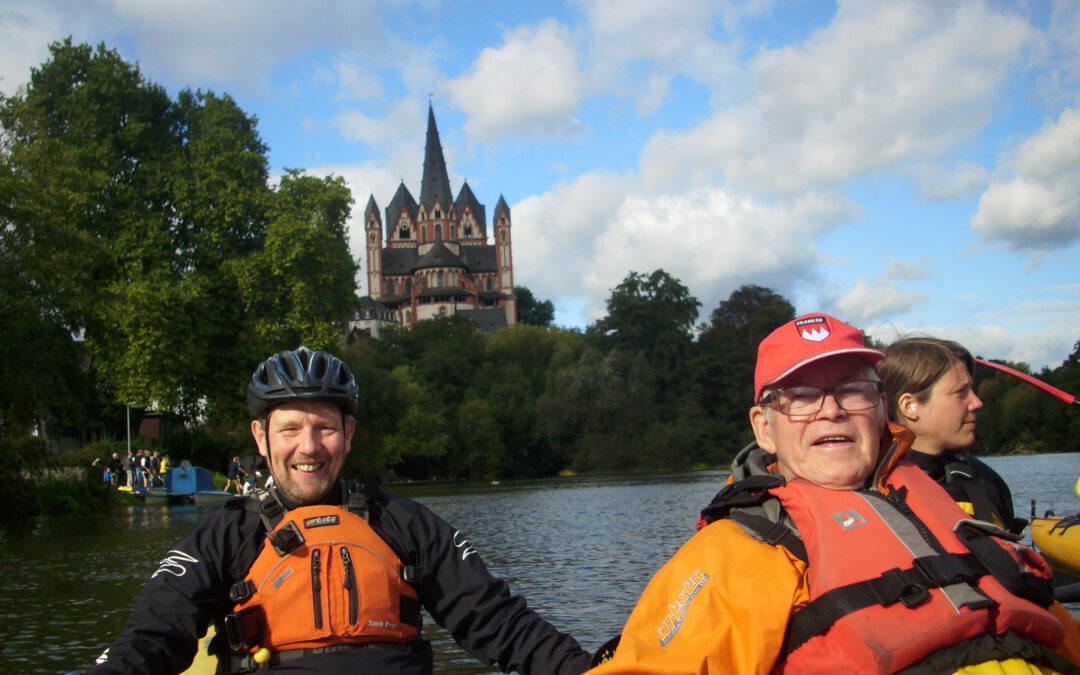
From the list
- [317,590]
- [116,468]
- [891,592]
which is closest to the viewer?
[891,592]

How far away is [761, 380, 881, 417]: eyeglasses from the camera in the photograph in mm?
2646

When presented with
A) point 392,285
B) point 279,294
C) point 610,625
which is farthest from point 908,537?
point 392,285

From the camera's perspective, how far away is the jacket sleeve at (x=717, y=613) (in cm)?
231

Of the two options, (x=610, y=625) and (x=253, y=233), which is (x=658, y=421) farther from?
(x=610, y=625)

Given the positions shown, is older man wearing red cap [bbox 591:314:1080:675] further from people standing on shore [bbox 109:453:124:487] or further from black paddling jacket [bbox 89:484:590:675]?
people standing on shore [bbox 109:453:124:487]

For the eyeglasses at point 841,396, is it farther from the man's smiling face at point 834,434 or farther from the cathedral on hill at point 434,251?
the cathedral on hill at point 434,251

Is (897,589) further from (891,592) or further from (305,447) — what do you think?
(305,447)

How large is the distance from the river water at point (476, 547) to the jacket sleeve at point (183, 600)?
427 centimetres

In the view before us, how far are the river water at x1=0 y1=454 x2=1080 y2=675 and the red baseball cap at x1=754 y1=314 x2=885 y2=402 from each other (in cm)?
514

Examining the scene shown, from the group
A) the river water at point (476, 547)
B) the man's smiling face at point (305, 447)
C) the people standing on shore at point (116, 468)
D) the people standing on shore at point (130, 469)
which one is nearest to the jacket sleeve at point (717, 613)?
the man's smiling face at point (305, 447)

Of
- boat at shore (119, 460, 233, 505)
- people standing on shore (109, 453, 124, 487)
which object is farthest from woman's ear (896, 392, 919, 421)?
people standing on shore (109, 453, 124, 487)

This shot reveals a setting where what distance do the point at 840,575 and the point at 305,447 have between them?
1.77 metres

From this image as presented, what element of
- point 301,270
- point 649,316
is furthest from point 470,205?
point 301,270

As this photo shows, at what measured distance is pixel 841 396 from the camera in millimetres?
2648
